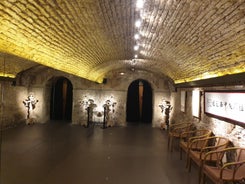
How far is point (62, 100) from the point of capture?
14.1 m

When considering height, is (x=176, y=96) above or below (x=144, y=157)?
above

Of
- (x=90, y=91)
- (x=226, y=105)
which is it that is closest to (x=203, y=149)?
(x=226, y=105)

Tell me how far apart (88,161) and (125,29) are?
11.4ft

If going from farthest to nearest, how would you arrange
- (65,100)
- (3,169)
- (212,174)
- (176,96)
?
(65,100)
(176,96)
(3,169)
(212,174)

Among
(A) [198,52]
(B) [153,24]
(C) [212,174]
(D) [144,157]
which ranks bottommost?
(D) [144,157]

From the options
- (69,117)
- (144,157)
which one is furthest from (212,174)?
(69,117)

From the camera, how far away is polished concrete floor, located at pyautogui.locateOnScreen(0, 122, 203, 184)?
16.0 ft

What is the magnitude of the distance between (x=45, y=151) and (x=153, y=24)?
4.80 m

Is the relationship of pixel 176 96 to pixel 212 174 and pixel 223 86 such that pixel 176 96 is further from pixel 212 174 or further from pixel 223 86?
pixel 212 174

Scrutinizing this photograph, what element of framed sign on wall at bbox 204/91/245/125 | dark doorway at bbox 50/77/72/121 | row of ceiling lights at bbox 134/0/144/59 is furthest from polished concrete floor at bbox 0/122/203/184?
dark doorway at bbox 50/77/72/121

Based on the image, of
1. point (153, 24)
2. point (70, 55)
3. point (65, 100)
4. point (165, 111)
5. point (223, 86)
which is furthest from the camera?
point (65, 100)

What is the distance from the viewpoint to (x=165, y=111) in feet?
40.1

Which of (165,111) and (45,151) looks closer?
(45,151)

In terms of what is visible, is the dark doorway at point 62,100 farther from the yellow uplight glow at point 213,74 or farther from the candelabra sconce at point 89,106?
the yellow uplight glow at point 213,74
